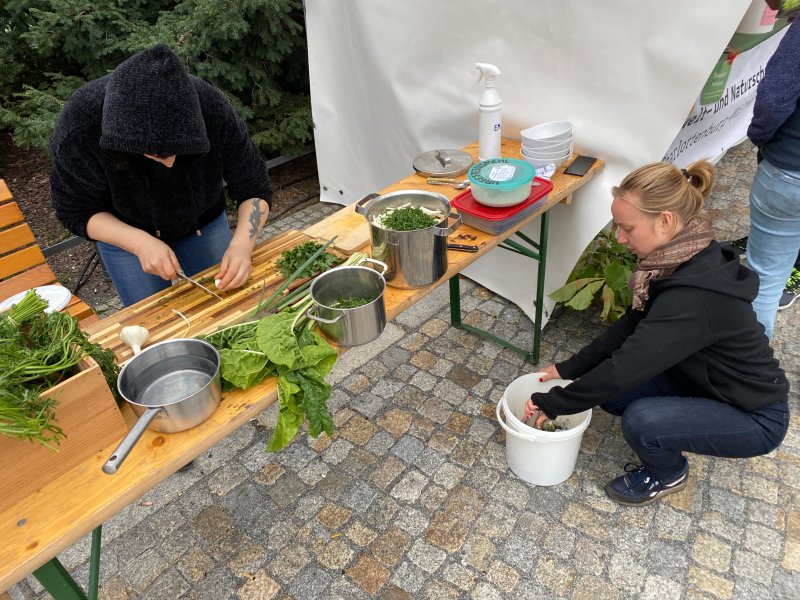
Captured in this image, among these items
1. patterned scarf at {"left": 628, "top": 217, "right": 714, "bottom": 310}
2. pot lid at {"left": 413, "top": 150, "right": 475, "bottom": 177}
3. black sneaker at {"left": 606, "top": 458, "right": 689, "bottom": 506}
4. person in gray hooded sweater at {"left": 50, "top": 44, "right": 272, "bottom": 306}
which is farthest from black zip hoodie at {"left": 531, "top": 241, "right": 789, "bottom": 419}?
person in gray hooded sweater at {"left": 50, "top": 44, "right": 272, "bottom": 306}

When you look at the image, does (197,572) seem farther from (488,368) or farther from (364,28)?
(364,28)

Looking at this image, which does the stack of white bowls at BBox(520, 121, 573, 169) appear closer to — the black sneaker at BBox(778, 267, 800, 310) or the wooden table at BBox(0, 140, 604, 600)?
the wooden table at BBox(0, 140, 604, 600)

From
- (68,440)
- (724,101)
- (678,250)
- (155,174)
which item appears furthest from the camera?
(724,101)

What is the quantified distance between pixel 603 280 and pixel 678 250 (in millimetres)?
1350

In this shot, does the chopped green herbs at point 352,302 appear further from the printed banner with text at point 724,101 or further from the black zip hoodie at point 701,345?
the printed banner with text at point 724,101

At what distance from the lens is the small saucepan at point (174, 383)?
1.47 meters

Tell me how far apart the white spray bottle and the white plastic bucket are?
4.29ft

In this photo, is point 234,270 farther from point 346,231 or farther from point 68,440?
point 68,440

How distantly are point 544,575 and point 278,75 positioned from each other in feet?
17.7

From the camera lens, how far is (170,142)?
183cm

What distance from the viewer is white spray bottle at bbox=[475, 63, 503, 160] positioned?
2.78 m

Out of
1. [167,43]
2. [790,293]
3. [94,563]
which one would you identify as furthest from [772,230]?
[167,43]

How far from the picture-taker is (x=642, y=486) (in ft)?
8.23

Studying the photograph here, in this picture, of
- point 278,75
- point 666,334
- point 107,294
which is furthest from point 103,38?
point 666,334
